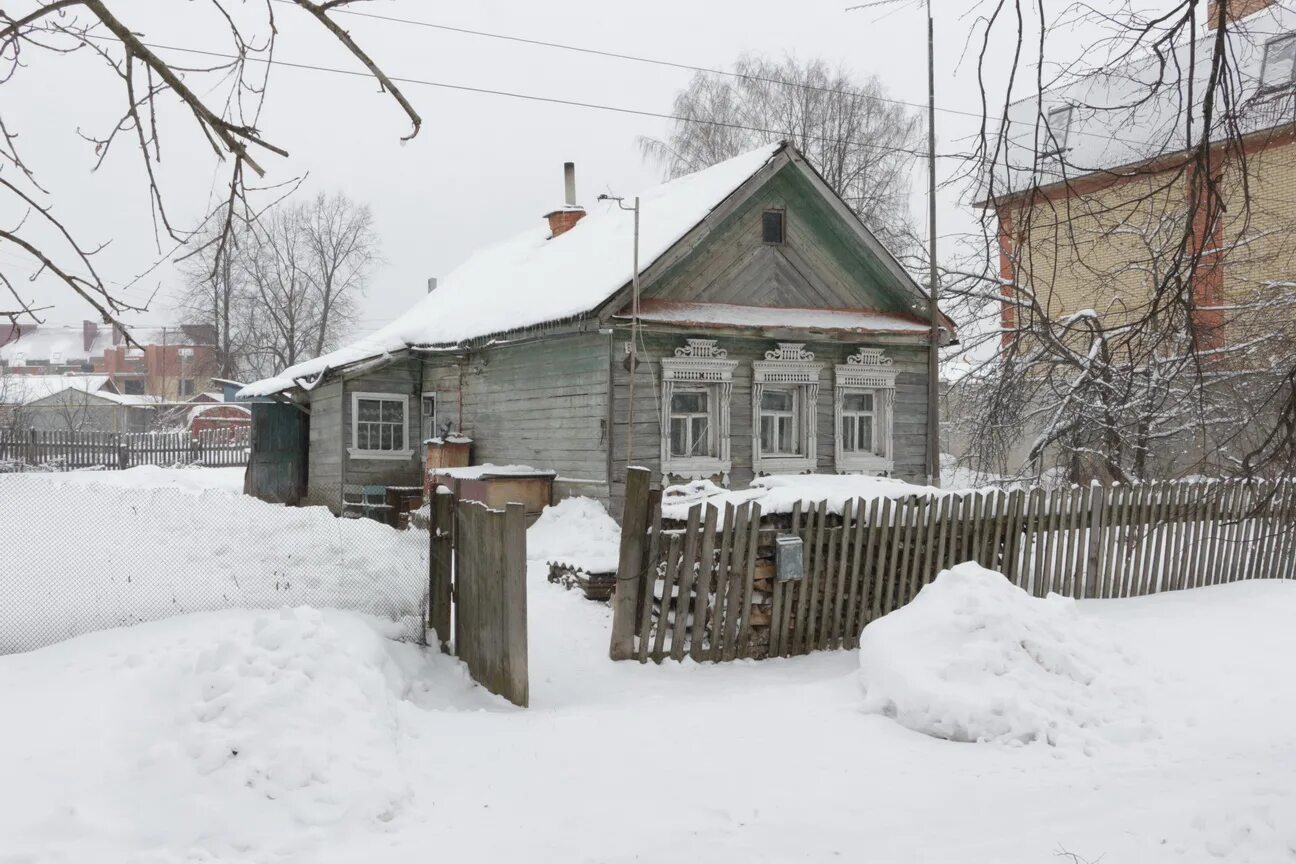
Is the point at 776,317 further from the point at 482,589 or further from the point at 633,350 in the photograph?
the point at 482,589

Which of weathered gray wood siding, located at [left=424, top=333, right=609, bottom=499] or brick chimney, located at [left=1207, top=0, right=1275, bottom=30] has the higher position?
brick chimney, located at [left=1207, top=0, right=1275, bottom=30]

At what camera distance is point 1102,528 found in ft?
33.2

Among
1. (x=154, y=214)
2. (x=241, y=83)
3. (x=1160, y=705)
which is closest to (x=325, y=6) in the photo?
(x=241, y=83)

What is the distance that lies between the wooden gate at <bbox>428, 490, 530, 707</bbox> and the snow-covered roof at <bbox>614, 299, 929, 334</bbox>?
6.81 metres

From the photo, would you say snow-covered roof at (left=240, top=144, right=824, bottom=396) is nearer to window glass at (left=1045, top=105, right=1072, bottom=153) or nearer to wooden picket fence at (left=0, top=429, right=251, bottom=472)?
window glass at (left=1045, top=105, right=1072, bottom=153)

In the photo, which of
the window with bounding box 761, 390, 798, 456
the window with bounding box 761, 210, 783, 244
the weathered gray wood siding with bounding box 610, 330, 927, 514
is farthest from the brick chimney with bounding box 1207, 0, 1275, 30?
the window with bounding box 761, 390, 798, 456

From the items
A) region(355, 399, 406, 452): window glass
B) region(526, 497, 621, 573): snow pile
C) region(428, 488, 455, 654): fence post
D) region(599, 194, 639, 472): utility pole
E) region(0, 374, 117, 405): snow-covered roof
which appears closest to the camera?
region(428, 488, 455, 654): fence post

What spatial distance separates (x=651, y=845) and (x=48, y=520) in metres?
4.98

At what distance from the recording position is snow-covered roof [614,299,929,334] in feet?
46.0

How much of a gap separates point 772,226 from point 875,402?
137 inches

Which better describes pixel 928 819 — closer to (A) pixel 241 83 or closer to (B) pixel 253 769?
(B) pixel 253 769

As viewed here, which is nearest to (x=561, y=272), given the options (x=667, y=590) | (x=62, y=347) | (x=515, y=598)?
(x=667, y=590)

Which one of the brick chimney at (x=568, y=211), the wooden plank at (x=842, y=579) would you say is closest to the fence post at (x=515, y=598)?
the wooden plank at (x=842, y=579)

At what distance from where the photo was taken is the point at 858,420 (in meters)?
16.4
